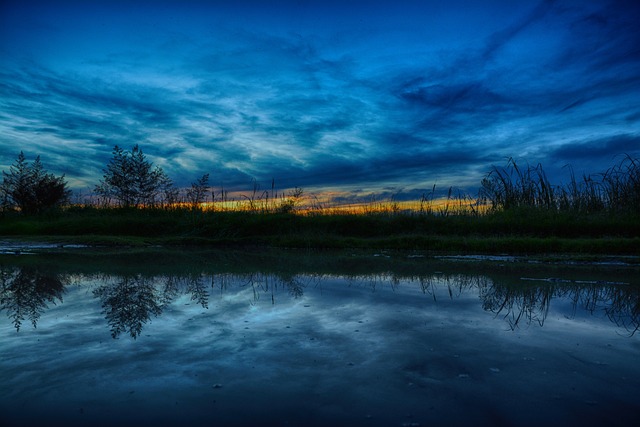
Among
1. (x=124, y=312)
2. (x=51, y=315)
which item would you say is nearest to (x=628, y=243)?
(x=124, y=312)

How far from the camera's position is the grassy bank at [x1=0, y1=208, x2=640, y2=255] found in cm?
822

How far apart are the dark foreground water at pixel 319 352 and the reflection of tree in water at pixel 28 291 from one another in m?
0.03

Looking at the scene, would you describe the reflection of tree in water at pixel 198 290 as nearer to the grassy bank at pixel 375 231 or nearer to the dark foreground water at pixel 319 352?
the dark foreground water at pixel 319 352

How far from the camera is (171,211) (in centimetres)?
1476

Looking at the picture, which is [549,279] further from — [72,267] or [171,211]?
[171,211]

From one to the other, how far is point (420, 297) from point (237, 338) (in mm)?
2114

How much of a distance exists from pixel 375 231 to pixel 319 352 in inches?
344

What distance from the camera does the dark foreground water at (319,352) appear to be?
1787 mm

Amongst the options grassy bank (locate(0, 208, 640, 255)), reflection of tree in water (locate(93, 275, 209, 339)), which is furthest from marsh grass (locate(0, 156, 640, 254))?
reflection of tree in water (locate(93, 275, 209, 339))

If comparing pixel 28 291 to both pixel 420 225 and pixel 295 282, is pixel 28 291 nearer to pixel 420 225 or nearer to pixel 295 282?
pixel 295 282

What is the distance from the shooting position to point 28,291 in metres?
4.34

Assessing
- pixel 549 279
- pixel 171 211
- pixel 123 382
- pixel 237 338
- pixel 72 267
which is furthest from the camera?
pixel 171 211

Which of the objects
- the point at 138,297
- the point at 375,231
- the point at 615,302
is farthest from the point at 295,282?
the point at 375,231

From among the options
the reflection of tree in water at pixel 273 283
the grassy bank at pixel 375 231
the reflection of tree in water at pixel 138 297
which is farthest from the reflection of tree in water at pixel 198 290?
the grassy bank at pixel 375 231
